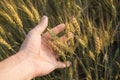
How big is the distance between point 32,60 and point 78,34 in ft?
0.77

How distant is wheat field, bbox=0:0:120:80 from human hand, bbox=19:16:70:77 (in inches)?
1.9

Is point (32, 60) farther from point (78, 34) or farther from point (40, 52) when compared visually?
point (78, 34)

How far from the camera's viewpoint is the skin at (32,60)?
1438 millimetres

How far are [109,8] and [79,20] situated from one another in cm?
22

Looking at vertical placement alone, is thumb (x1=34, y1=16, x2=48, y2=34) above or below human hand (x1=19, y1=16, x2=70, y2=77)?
above

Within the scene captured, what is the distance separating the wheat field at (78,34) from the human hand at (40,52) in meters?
Result: 0.05

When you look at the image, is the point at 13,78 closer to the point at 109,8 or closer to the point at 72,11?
the point at 72,11

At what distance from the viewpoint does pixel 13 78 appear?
1.43 meters

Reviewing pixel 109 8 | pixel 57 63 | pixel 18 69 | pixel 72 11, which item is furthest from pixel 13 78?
pixel 109 8

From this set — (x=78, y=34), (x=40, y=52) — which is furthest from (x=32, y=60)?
(x=78, y=34)

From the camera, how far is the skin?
1438 millimetres

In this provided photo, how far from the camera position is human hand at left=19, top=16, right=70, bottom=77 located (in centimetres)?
148

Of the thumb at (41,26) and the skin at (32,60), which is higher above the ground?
the thumb at (41,26)

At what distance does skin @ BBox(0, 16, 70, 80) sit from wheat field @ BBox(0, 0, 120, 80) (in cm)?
6
